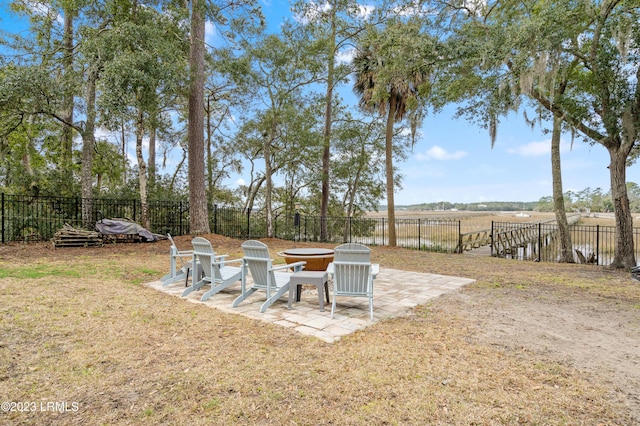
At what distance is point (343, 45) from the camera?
51.7 feet

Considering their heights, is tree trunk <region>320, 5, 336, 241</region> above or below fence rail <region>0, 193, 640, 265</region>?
above

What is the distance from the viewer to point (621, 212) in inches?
354

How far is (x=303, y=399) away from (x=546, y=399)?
1661mm

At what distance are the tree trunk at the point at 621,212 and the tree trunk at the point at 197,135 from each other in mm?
12480

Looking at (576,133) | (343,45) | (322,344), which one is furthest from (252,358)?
(343,45)

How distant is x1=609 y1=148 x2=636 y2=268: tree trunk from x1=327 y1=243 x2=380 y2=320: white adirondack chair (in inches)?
346

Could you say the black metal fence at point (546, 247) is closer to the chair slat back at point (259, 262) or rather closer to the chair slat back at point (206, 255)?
the chair slat back at point (259, 262)

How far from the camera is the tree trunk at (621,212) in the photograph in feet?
29.1

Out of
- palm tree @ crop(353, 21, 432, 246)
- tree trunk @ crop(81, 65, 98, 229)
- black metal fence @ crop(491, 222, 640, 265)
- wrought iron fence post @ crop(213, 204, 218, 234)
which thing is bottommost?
black metal fence @ crop(491, 222, 640, 265)

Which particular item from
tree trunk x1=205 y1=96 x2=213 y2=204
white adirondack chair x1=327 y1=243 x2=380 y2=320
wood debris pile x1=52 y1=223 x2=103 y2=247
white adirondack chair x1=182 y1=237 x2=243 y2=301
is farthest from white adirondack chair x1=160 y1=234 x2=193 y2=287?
tree trunk x1=205 y1=96 x2=213 y2=204

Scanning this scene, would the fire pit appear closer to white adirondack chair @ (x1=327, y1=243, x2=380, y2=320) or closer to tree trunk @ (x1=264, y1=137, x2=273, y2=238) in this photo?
white adirondack chair @ (x1=327, y1=243, x2=380, y2=320)

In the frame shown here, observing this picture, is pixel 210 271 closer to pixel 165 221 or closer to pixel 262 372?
pixel 262 372

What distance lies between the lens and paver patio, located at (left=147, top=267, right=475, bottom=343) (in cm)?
381

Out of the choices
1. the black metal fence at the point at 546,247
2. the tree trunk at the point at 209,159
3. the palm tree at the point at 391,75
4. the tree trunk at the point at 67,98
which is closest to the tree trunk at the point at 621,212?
the black metal fence at the point at 546,247
